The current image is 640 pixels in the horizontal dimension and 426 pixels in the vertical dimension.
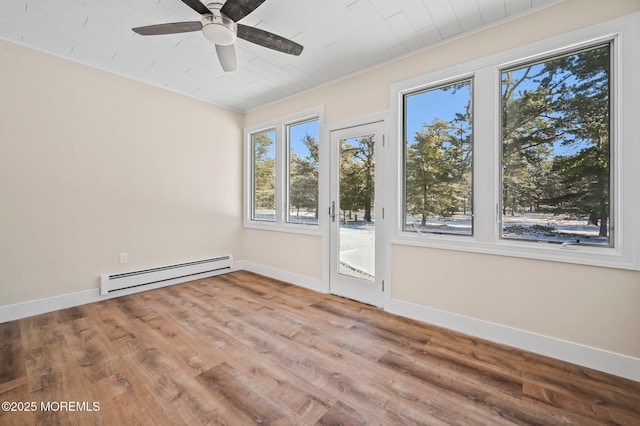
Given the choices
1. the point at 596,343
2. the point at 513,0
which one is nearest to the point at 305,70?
the point at 513,0

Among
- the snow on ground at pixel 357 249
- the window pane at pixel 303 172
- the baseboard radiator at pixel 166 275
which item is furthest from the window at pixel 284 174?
the baseboard radiator at pixel 166 275

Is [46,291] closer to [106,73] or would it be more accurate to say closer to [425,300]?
[106,73]

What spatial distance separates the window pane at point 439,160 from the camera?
2619 millimetres

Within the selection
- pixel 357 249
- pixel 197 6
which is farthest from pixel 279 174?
pixel 197 6

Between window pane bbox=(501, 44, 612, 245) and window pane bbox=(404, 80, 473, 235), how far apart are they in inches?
12.2

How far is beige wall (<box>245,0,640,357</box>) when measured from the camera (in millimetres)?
1941

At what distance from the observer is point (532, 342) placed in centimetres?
221

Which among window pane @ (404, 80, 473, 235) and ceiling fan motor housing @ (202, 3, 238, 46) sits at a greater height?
ceiling fan motor housing @ (202, 3, 238, 46)

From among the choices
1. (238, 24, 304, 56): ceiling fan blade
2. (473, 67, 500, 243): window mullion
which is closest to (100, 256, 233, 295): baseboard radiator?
(238, 24, 304, 56): ceiling fan blade

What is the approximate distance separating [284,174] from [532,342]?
3554 millimetres

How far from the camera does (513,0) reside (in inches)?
82.8

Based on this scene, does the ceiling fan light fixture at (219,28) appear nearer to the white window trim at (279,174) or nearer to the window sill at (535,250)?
the white window trim at (279,174)

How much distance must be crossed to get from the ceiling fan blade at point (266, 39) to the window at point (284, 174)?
1429 mm

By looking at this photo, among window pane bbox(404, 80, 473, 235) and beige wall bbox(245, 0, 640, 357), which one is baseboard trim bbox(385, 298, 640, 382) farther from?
window pane bbox(404, 80, 473, 235)
